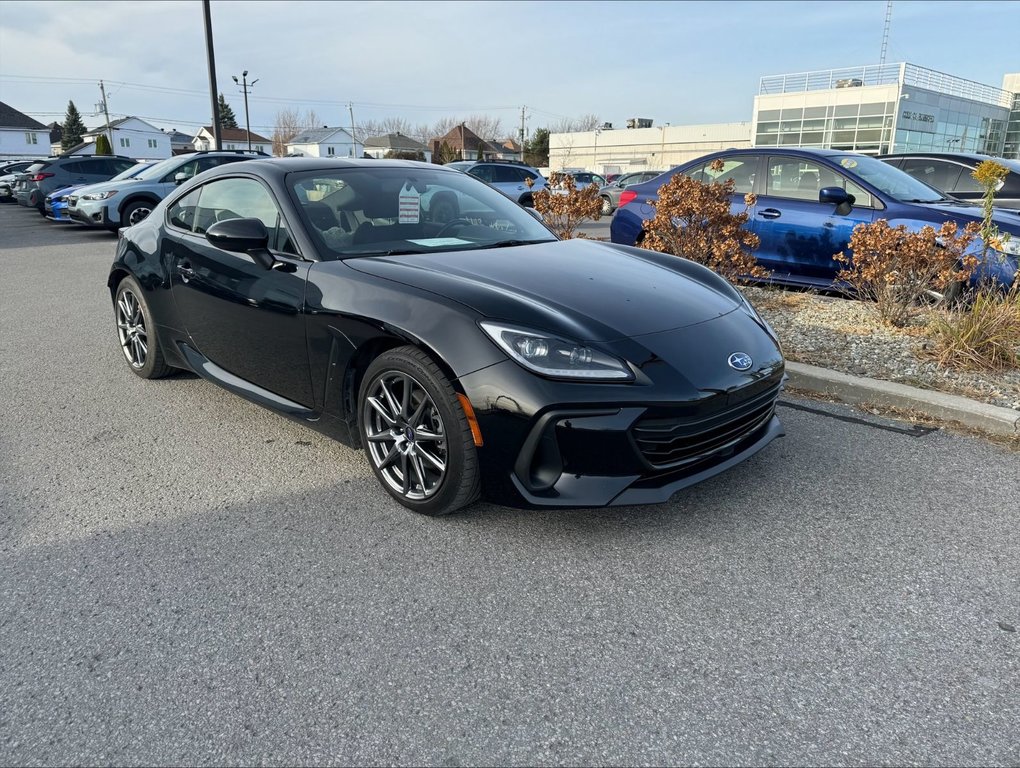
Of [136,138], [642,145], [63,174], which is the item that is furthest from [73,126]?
[63,174]

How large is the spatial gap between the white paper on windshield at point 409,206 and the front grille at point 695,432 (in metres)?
1.77

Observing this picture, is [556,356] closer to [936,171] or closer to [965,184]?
[965,184]

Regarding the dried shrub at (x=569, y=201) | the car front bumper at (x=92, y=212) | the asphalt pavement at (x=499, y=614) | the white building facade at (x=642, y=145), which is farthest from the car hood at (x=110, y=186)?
the white building facade at (x=642, y=145)

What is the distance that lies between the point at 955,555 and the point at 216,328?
3.55m

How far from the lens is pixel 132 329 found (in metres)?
4.83

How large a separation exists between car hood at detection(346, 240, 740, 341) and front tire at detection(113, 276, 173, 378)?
205 centimetres

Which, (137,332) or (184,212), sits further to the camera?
(137,332)

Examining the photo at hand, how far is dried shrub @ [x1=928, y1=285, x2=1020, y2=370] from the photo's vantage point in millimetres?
4660

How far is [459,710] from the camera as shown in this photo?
1.96 m

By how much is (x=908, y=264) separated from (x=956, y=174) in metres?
5.01

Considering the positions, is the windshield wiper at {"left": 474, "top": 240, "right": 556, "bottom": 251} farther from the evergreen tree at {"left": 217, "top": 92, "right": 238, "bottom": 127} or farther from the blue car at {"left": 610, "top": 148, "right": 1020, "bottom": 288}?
the evergreen tree at {"left": 217, "top": 92, "right": 238, "bottom": 127}

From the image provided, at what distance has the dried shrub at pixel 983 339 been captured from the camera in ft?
15.3

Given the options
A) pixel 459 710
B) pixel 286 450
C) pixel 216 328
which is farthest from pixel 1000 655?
pixel 216 328

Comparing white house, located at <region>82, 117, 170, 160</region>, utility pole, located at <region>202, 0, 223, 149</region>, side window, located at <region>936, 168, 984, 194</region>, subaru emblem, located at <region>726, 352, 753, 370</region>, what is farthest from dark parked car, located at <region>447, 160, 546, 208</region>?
white house, located at <region>82, 117, 170, 160</region>
